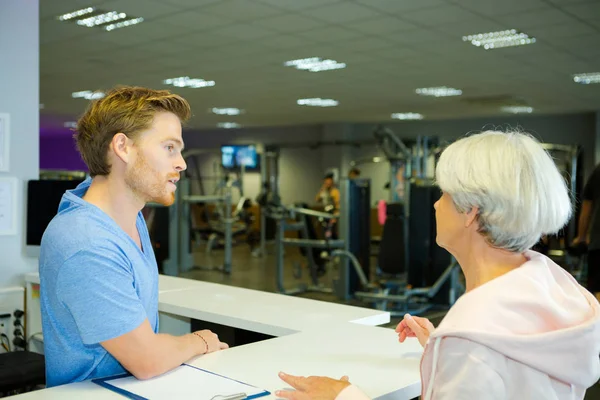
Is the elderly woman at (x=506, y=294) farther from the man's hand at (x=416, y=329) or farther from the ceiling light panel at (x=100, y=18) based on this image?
the ceiling light panel at (x=100, y=18)

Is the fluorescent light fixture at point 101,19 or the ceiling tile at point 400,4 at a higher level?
the fluorescent light fixture at point 101,19

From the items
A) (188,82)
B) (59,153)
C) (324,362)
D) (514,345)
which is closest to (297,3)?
(324,362)

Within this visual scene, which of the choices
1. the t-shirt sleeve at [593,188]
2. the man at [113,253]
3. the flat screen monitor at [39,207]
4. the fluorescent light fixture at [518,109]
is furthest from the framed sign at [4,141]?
the fluorescent light fixture at [518,109]

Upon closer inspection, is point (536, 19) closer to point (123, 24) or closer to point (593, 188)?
point (593, 188)

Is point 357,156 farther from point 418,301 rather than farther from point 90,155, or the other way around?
point 90,155

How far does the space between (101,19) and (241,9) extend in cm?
137

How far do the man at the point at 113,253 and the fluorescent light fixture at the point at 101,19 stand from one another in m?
4.29

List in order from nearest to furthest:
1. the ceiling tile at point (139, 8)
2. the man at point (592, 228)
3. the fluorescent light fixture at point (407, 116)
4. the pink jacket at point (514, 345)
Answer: the pink jacket at point (514, 345) → the man at point (592, 228) → the ceiling tile at point (139, 8) → the fluorescent light fixture at point (407, 116)

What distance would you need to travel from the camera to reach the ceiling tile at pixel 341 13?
17.1 ft

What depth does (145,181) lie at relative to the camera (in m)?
1.56

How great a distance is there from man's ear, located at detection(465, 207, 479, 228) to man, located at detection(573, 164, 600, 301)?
9.90 ft

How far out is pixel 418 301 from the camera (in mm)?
6188

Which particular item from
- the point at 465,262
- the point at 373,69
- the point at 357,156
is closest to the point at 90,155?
the point at 465,262

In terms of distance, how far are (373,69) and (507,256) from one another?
6977mm
